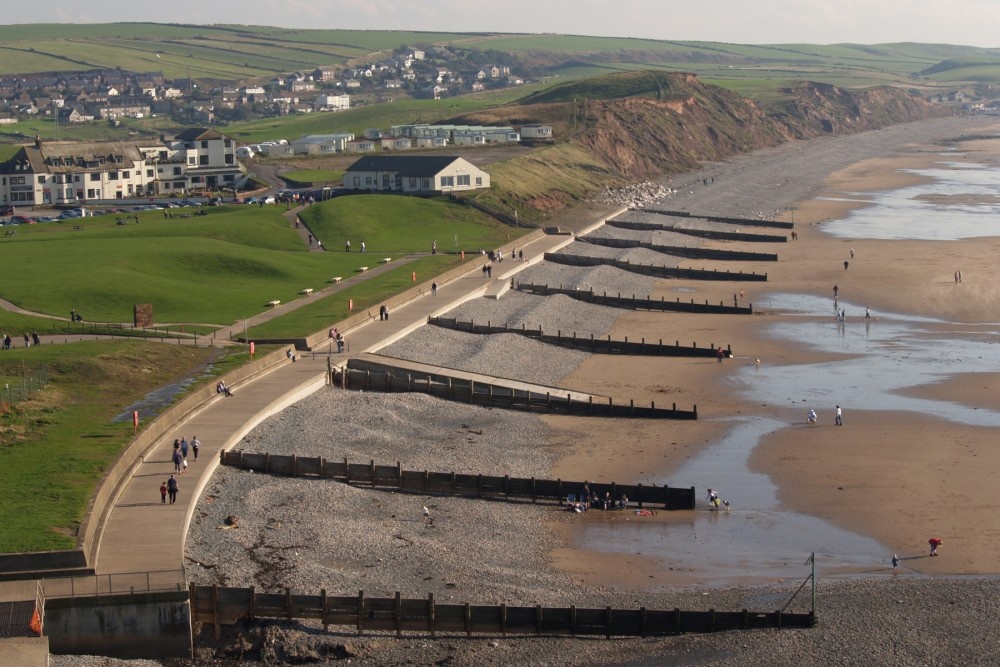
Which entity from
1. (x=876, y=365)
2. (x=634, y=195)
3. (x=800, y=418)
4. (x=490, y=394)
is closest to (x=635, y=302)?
(x=876, y=365)

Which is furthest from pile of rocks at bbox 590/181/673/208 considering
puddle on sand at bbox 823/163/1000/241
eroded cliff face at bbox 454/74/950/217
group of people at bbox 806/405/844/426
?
group of people at bbox 806/405/844/426

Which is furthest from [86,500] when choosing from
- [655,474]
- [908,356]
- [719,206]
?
[719,206]

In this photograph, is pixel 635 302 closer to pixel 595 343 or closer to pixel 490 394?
pixel 595 343

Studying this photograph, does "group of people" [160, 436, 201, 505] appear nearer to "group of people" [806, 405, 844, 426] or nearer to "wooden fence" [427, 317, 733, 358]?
"group of people" [806, 405, 844, 426]

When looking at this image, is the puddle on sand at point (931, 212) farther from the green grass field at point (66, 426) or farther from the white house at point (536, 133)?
the green grass field at point (66, 426)

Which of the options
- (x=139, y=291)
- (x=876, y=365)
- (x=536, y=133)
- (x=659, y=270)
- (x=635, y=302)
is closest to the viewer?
(x=876, y=365)

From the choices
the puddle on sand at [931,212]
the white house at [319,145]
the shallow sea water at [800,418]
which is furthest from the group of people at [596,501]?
the white house at [319,145]
